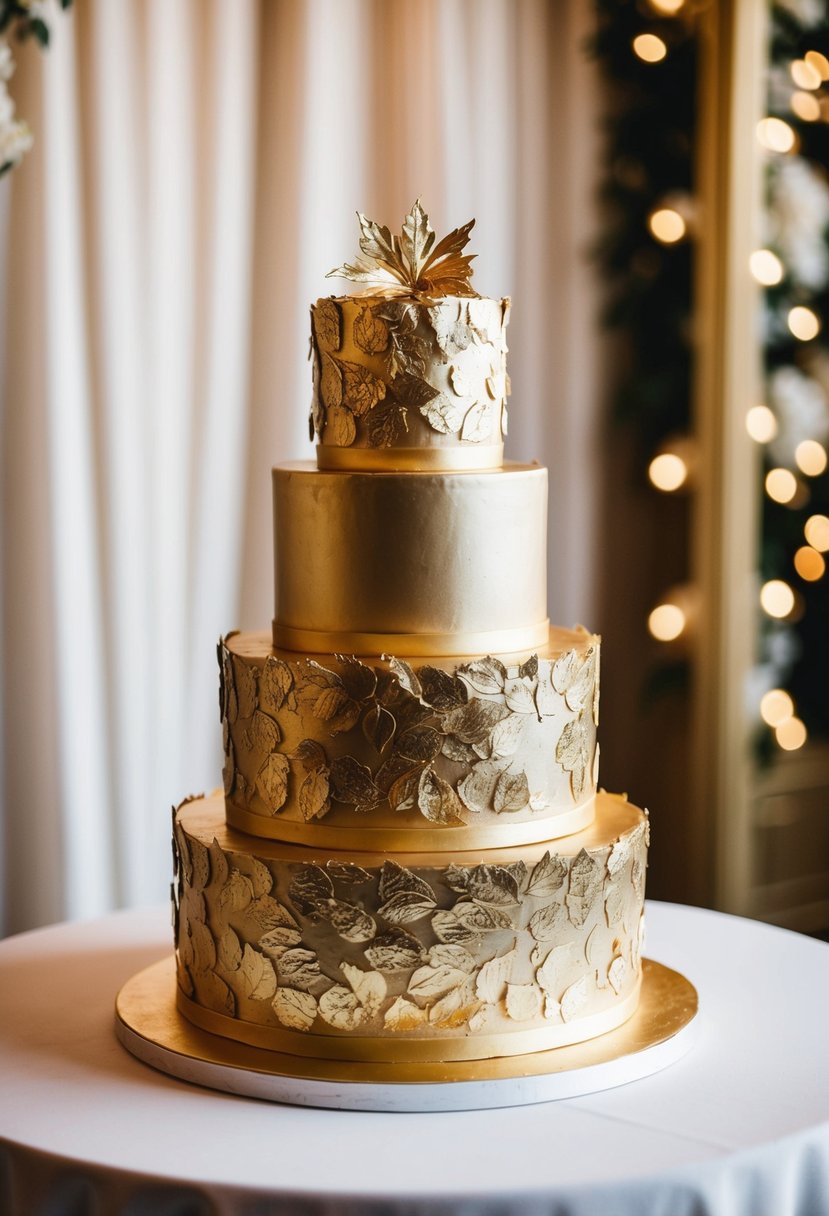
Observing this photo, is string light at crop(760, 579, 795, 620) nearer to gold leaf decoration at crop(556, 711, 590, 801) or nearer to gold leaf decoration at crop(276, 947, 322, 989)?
gold leaf decoration at crop(556, 711, 590, 801)

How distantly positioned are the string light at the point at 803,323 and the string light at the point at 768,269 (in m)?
0.09

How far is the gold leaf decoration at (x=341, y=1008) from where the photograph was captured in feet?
4.75

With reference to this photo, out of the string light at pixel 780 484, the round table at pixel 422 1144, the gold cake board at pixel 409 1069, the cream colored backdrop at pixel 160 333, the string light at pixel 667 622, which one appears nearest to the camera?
the round table at pixel 422 1144

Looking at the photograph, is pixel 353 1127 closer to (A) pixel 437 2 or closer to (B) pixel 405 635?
(B) pixel 405 635

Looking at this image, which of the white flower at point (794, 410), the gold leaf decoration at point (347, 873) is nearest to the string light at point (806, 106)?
the white flower at point (794, 410)

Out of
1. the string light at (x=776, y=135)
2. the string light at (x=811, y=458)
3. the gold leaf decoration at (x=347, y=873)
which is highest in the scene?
the string light at (x=776, y=135)

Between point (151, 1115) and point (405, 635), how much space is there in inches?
21.5

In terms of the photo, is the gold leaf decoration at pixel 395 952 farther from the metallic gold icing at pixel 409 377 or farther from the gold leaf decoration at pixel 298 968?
the metallic gold icing at pixel 409 377

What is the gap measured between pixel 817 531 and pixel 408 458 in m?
2.12

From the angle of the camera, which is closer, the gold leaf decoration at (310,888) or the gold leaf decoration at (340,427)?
the gold leaf decoration at (310,888)

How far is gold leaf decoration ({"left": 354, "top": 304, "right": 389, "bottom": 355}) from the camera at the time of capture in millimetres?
1527

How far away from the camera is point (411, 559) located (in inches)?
59.7

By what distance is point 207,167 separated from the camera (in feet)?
9.70

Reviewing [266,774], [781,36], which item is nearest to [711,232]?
[781,36]
